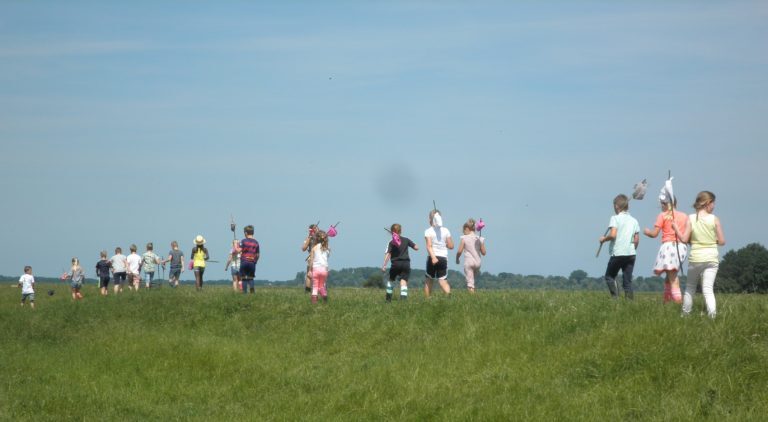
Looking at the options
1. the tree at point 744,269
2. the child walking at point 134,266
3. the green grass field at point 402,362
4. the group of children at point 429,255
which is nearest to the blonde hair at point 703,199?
the green grass field at point 402,362

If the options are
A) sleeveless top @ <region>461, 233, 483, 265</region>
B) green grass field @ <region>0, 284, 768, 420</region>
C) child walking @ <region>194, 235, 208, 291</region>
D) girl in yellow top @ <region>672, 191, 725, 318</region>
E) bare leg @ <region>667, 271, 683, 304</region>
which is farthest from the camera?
child walking @ <region>194, 235, 208, 291</region>

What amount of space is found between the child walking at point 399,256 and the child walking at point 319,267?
1.51 meters

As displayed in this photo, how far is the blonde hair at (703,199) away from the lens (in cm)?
1520

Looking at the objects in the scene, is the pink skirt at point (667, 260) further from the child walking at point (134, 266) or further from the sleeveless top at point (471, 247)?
the child walking at point (134, 266)

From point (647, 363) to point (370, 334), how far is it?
6.62m

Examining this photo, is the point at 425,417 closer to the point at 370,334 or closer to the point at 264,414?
the point at 264,414

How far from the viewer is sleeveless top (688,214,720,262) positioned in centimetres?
1488

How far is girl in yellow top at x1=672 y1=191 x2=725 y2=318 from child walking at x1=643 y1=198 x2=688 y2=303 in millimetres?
2053

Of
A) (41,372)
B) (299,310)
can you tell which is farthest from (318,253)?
(41,372)

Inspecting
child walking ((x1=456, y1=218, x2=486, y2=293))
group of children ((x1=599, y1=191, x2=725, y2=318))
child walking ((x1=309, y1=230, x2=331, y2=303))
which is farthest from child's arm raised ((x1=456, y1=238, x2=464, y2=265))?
group of children ((x1=599, y1=191, x2=725, y2=318))

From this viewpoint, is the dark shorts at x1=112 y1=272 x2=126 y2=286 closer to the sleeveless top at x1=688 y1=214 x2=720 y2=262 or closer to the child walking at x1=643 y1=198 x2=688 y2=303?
the child walking at x1=643 y1=198 x2=688 y2=303

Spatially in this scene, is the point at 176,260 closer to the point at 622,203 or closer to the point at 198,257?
the point at 198,257

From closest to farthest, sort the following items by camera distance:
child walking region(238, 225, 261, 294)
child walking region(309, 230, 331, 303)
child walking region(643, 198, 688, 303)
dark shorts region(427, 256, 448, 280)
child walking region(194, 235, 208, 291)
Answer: child walking region(643, 198, 688, 303) < dark shorts region(427, 256, 448, 280) < child walking region(309, 230, 331, 303) < child walking region(238, 225, 261, 294) < child walking region(194, 235, 208, 291)

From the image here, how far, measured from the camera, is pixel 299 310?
2142 centimetres
